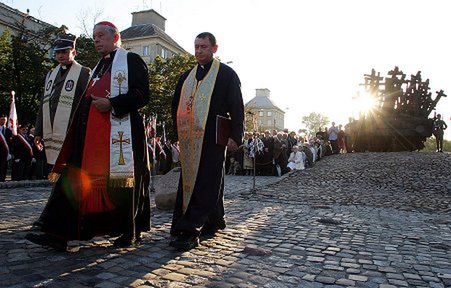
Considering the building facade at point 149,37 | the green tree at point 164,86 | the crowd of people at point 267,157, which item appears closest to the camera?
the crowd of people at point 267,157

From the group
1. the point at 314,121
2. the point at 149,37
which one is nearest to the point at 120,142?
the point at 149,37

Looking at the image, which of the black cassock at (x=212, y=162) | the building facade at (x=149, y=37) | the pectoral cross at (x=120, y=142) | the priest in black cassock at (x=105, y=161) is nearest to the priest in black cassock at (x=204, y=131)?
the black cassock at (x=212, y=162)

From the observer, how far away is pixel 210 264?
10.8 feet

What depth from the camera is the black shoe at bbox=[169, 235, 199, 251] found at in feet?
12.1

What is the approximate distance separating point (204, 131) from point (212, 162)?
1.09 ft

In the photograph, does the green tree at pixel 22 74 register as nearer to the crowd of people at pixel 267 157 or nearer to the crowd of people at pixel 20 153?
the crowd of people at pixel 20 153

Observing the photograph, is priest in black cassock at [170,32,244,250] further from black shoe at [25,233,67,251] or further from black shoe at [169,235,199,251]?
black shoe at [25,233,67,251]

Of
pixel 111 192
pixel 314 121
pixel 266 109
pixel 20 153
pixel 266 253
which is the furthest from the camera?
pixel 266 109

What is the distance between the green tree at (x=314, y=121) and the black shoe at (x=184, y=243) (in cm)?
10434

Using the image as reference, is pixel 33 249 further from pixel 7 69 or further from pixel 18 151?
pixel 7 69

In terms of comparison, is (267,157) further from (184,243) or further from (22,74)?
(22,74)

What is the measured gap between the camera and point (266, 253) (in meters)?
3.69

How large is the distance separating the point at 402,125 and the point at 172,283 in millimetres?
25458

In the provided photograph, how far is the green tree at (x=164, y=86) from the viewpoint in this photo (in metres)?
23.9
